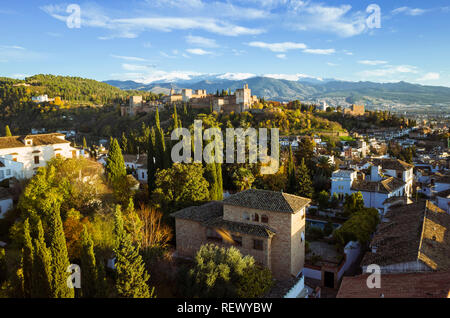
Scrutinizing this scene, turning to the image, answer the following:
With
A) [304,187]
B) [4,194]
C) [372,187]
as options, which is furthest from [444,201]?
[4,194]

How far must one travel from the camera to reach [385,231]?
18.2m

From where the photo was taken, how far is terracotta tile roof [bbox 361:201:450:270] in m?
14.2

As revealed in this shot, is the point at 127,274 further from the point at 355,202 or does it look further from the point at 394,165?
the point at 394,165

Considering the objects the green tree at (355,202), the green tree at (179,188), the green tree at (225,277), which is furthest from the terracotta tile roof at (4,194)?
the green tree at (355,202)

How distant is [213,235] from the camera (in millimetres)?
18234

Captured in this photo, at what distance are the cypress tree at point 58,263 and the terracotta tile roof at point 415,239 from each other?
41.0 ft

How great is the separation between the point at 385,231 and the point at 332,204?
983cm

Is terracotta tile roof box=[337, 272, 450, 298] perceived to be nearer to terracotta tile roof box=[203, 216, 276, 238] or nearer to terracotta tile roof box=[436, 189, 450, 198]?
terracotta tile roof box=[203, 216, 276, 238]

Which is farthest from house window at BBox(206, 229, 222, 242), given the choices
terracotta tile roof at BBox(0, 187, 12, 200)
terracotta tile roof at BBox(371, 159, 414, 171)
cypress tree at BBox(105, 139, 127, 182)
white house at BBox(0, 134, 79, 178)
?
terracotta tile roof at BBox(371, 159, 414, 171)

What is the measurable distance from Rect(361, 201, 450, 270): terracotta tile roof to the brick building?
3.37 m

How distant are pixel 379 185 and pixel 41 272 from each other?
23769 mm

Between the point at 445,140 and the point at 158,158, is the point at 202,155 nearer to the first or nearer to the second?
the point at 158,158

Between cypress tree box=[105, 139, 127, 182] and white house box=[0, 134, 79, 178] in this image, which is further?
white house box=[0, 134, 79, 178]

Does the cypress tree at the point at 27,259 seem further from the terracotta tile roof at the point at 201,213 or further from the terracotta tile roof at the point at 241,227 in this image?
the terracotta tile roof at the point at 241,227
